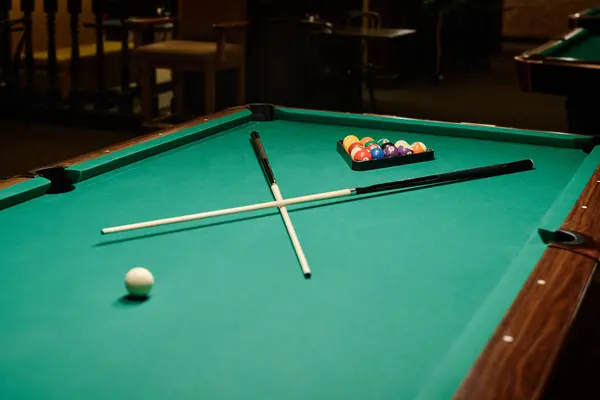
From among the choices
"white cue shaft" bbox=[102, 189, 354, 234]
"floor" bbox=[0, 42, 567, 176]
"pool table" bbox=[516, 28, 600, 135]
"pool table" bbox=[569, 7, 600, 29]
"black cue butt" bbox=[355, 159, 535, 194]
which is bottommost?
"floor" bbox=[0, 42, 567, 176]

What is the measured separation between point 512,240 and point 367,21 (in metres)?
5.87

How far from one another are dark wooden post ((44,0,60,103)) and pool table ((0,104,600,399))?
368 cm

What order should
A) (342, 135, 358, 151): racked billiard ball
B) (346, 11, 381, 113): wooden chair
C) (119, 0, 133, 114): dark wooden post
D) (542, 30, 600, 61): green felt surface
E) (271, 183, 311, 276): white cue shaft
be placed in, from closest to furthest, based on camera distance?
(271, 183, 311, 276): white cue shaft < (342, 135, 358, 151): racked billiard ball < (542, 30, 600, 61): green felt surface < (119, 0, 133, 114): dark wooden post < (346, 11, 381, 113): wooden chair

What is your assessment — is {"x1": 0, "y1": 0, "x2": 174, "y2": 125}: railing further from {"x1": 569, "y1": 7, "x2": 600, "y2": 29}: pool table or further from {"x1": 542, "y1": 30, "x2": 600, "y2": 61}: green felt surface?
{"x1": 542, "y1": 30, "x2": 600, "y2": 61}: green felt surface

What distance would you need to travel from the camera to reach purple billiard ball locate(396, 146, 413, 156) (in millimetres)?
2268

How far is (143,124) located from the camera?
5.59 metres

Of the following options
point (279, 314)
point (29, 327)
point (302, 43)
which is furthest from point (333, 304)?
point (302, 43)

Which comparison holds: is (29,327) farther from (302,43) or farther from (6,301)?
(302,43)

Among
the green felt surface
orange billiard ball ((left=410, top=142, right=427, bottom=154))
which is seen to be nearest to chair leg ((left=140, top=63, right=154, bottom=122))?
the green felt surface

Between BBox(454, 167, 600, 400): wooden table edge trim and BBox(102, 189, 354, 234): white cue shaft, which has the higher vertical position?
BBox(102, 189, 354, 234): white cue shaft

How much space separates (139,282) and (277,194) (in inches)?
24.8

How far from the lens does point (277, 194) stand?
6.21ft

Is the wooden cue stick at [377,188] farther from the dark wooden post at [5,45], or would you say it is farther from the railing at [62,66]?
the dark wooden post at [5,45]

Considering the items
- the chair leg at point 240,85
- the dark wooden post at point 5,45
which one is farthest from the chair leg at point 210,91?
the dark wooden post at point 5,45
